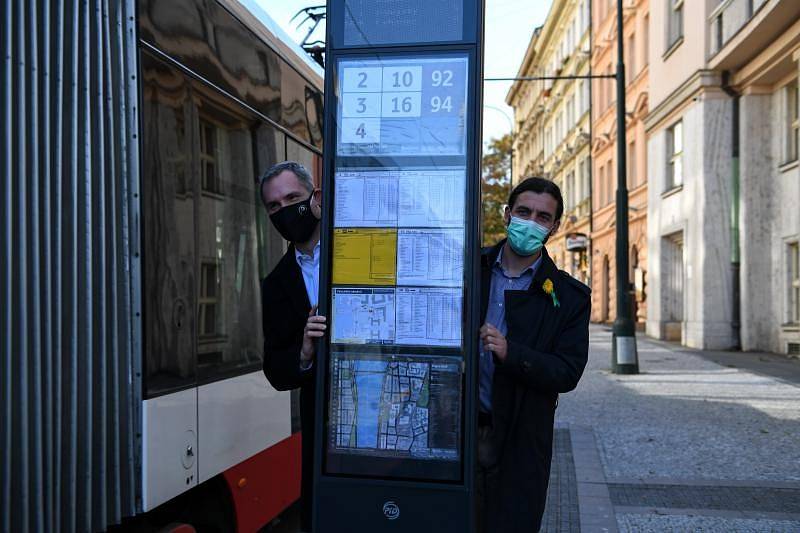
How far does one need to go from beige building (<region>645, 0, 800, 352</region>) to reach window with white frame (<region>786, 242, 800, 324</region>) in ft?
0.07

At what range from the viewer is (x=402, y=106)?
3031 millimetres

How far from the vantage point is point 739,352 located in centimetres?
1981

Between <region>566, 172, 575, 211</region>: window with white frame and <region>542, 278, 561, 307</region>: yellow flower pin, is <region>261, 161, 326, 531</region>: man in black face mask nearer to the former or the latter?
<region>542, 278, 561, 307</region>: yellow flower pin

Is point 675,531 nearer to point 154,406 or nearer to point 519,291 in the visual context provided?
point 519,291

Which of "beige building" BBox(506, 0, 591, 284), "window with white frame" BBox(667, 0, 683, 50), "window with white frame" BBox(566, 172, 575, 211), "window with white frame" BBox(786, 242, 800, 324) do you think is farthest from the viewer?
"window with white frame" BBox(566, 172, 575, 211)

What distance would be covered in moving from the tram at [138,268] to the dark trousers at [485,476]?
1.13 m

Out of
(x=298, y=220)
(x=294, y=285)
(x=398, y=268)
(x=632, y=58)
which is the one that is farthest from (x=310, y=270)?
(x=632, y=58)

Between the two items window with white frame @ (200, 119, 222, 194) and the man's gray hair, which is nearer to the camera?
the man's gray hair

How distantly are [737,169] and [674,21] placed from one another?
5878 millimetres

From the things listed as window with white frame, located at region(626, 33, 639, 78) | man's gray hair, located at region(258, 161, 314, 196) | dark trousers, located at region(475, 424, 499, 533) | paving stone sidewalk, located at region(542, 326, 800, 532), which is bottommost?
paving stone sidewalk, located at region(542, 326, 800, 532)

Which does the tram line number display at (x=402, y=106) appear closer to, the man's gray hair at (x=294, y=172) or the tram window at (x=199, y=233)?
the man's gray hair at (x=294, y=172)

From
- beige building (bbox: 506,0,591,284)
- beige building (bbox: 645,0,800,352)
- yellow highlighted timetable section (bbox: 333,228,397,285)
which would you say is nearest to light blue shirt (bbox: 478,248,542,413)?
yellow highlighted timetable section (bbox: 333,228,397,285)

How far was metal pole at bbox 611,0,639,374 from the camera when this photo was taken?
51.0ft

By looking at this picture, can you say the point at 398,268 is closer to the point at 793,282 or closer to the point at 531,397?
the point at 531,397
